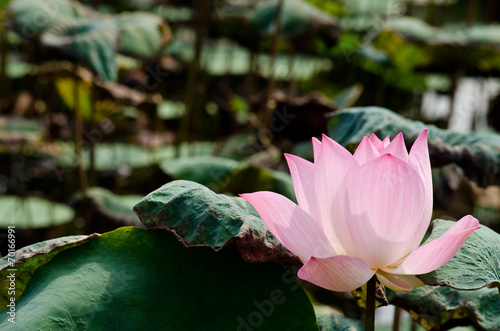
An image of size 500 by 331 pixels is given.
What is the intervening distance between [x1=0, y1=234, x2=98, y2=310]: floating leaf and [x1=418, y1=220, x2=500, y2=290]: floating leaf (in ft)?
1.17

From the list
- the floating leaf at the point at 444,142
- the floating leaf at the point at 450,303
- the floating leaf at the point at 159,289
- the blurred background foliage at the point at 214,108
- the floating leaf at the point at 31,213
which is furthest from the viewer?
the floating leaf at the point at 31,213

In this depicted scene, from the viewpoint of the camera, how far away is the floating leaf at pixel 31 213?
1.90 meters

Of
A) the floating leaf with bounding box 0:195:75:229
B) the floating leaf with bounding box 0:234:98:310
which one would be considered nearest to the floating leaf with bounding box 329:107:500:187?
the floating leaf with bounding box 0:234:98:310

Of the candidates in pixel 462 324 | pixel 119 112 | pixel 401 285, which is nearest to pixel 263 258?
pixel 401 285

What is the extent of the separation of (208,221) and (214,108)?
8.79 ft

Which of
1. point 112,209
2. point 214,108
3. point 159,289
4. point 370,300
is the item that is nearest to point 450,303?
point 370,300

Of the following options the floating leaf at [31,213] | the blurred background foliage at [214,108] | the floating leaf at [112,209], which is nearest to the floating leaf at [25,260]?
the blurred background foliage at [214,108]

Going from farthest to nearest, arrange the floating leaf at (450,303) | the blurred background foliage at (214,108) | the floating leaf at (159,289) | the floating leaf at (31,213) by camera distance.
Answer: the floating leaf at (31,213) < the blurred background foliage at (214,108) < the floating leaf at (450,303) < the floating leaf at (159,289)

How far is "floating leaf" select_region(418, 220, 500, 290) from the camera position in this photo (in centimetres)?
52

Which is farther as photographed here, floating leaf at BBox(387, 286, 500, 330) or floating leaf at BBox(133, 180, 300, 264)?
floating leaf at BBox(387, 286, 500, 330)

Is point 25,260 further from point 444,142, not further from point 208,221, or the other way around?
point 444,142

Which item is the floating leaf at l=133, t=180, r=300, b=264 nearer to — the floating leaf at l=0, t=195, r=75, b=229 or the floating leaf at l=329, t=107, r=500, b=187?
the floating leaf at l=329, t=107, r=500, b=187

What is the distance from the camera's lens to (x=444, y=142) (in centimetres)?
93

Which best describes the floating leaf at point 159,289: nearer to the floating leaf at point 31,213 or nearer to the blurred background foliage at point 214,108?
the blurred background foliage at point 214,108
